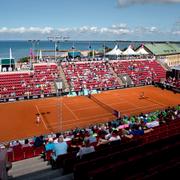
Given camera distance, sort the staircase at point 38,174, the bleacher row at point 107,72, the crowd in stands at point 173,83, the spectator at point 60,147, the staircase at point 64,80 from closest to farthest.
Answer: the staircase at point 38,174 → the spectator at point 60,147 → the staircase at point 64,80 → the bleacher row at point 107,72 → the crowd in stands at point 173,83

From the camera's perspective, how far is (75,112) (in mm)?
37219

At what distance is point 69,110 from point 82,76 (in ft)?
56.9

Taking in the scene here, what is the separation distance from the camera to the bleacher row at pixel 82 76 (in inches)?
1863

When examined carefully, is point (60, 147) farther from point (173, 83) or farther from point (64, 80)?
point (173, 83)

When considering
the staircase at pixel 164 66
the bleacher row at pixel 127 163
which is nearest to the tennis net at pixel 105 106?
the bleacher row at pixel 127 163

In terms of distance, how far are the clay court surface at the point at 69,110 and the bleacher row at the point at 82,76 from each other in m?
3.52

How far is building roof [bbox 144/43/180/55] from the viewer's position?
81.8m

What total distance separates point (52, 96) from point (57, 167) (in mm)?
36454

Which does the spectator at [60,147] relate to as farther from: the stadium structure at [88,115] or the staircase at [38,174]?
the staircase at [38,174]

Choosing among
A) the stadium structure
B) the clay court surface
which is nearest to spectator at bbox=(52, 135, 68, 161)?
the stadium structure

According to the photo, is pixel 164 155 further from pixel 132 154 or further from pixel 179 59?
pixel 179 59

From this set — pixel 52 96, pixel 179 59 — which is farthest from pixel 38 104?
pixel 179 59

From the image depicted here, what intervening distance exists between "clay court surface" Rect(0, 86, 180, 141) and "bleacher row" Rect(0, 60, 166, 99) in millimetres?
3515

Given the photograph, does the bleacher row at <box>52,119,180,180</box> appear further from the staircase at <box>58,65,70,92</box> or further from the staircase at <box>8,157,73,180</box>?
the staircase at <box>58,65,70,92</box>
